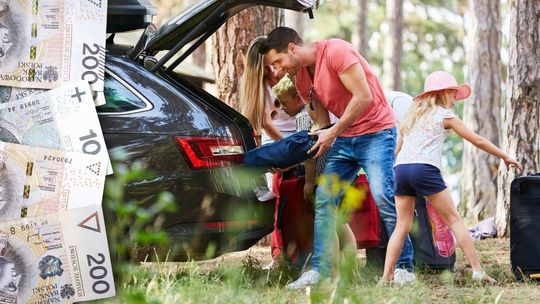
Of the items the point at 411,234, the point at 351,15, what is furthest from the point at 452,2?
the point at 411,234

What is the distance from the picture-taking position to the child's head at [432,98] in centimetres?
708

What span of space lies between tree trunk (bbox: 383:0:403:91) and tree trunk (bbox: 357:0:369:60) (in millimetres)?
3955

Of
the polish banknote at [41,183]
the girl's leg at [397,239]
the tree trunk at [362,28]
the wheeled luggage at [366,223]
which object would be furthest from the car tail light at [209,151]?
the tree trunk at [362,28]

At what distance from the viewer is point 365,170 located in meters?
6.88

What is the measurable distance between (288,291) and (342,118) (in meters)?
1.03

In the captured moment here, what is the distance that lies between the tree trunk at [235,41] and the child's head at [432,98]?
3.30m

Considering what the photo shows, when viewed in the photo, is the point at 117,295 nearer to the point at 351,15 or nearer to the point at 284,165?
the point at 284,165

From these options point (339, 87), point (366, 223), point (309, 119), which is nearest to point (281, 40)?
point (339, 87)

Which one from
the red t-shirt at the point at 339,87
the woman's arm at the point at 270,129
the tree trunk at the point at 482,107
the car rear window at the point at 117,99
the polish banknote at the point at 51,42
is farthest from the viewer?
the tree trunk at the point at 482,107

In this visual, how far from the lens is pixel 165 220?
620 centimetres

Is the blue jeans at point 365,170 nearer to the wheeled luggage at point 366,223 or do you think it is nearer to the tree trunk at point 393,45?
the wheeled luggage at point 366,223

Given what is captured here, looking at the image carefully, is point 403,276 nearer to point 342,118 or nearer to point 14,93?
point 342,118

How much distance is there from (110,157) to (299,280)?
1419 mm

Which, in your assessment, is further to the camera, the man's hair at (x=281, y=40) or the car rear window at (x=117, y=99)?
the man's hair at (x=281, y=40)
